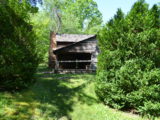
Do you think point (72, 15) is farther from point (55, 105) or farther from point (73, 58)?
point (55, 105)

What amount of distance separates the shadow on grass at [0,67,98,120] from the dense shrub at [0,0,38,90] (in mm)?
993

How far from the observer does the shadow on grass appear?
6413 millimetres

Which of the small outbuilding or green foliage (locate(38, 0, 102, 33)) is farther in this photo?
green foliage (locate(38, 0, 102, 33))

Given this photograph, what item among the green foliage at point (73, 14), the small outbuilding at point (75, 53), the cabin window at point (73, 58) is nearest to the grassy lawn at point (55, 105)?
the small outbuilding at point (75, 53)

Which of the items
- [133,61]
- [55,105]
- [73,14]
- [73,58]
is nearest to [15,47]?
[55,105]

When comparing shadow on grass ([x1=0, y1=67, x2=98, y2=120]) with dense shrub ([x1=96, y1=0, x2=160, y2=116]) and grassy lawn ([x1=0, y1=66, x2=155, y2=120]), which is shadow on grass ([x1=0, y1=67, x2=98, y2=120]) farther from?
dense shrub ([x1=96, y1=0, x2=160, y2=116])

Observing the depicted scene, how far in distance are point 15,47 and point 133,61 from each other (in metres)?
6.50

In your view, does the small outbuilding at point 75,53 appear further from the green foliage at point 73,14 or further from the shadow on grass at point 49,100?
the green foliage at point 73,14

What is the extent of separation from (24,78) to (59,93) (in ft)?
8.04

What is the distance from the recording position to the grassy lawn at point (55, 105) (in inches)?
250

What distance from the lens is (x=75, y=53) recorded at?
2017 cm

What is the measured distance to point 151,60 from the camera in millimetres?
7492

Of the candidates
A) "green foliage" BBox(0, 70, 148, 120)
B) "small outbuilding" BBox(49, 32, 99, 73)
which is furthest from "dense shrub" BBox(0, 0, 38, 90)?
"small outbuilding" BBox(49, 32, 99, 73)

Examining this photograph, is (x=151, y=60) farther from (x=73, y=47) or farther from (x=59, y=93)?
(x=73, y=47)
